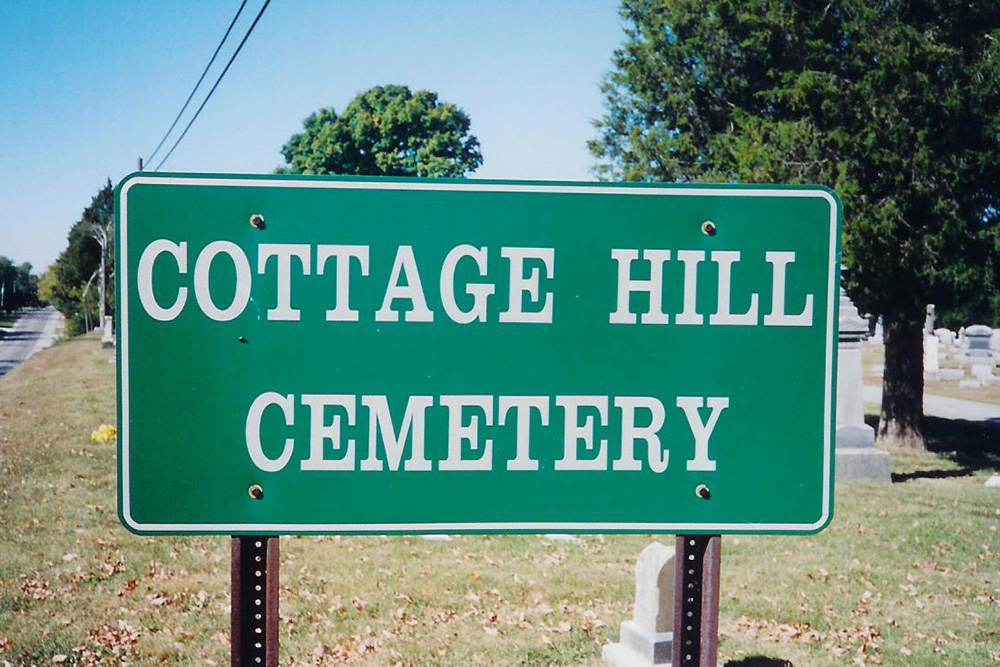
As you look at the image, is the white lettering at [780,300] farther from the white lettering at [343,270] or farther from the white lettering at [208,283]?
the white lettering at [208,283]

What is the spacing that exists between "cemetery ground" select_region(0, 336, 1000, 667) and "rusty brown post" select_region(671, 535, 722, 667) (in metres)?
3.72

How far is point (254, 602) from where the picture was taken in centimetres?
204

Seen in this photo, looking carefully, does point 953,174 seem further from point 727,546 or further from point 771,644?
point 771,644

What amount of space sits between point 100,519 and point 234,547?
8.26 metres

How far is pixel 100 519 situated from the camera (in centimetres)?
918

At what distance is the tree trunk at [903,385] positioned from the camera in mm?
15609

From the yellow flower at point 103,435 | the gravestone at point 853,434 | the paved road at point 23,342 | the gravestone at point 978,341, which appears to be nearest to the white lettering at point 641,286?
the gravestone at point 853,434

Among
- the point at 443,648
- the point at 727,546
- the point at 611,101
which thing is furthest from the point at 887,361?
the point at 443,648

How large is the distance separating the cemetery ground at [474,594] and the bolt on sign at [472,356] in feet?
13.0

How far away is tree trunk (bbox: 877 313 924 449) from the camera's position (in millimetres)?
15609

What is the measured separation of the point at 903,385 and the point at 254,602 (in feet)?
52.6

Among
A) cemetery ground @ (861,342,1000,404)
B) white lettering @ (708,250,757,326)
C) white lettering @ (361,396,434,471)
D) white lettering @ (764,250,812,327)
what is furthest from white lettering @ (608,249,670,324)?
cemetery ground @ (861,342,1000,404)

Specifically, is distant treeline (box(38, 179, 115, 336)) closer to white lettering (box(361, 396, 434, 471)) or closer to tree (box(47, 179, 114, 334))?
tree (box(47, 179, 114, 334))

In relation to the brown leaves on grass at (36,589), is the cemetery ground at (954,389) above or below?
above
